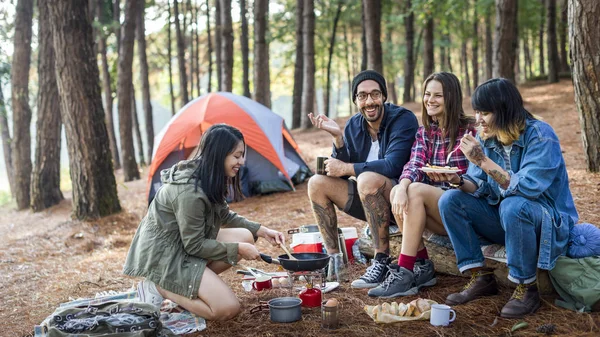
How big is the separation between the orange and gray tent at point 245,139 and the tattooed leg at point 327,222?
3.97 meters

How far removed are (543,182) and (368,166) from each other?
1.31m

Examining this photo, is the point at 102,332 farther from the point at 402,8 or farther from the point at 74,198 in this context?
the point at 402,8

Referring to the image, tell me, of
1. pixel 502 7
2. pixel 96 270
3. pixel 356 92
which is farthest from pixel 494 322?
pixel 502 7

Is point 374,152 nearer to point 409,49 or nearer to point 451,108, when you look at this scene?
point 451,108

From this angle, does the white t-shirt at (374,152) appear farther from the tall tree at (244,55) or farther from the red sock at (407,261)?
the tall tree at (244,55)

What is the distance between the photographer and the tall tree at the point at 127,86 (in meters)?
12.0

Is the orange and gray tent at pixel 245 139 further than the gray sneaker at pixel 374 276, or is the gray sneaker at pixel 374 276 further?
the orange and gray tent at pixel 245 139

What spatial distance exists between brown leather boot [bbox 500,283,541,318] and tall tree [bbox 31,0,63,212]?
8780mm

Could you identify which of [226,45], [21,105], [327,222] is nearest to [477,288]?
[327,222]

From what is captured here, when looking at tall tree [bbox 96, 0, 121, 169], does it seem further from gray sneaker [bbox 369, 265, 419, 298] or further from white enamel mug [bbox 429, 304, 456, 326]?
white enamel mug [bbox 429, 304, 456, 326]

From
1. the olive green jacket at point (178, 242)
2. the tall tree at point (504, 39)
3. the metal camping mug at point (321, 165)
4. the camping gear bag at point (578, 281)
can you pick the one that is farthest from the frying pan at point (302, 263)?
the tall tree at point (504, 39)

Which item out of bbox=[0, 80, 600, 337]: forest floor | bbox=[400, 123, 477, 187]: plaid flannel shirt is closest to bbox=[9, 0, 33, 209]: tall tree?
bbox=[0, 80, 600, 337]: forest floor

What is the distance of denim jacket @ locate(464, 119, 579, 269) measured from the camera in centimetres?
314

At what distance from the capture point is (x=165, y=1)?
1903 cm
